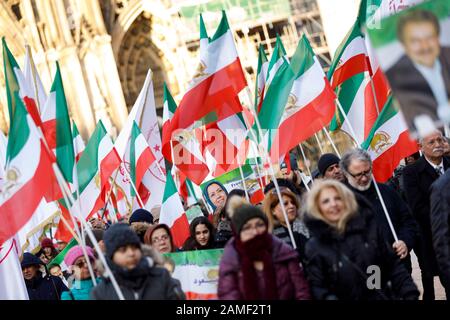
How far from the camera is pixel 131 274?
18.7 ft

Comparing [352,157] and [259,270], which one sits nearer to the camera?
[259,270]

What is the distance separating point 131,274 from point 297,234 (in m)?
1.72

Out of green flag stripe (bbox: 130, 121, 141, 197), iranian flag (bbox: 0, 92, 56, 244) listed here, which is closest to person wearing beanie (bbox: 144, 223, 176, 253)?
iranian flag (bbox: 0, 92, 56, 244)

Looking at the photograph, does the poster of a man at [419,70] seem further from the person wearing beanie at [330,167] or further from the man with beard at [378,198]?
the person wearing beanie at [330,167]

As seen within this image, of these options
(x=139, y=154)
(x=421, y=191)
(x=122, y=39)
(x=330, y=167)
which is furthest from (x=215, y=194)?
(x=122, y=39)

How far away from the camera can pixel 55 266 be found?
37.8 feet

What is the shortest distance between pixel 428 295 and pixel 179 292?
3.18 meters

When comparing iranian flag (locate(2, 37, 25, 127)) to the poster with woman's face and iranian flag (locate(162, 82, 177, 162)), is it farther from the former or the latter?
the poster with woman's face

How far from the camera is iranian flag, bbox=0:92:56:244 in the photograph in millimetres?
6898

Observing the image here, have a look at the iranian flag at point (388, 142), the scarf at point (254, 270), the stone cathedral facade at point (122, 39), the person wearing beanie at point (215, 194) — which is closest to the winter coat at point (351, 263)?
the scarf at point (254, 270)

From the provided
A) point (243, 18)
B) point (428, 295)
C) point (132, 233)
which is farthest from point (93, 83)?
point (132, 233)

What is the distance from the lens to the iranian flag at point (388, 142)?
9.75 metres

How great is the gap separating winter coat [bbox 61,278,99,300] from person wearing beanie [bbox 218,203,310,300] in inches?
66.4

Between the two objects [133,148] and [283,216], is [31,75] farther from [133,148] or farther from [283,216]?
[283,216]
